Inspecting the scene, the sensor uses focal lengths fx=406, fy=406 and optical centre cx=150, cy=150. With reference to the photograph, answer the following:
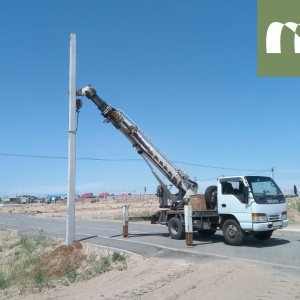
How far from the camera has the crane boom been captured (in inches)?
712

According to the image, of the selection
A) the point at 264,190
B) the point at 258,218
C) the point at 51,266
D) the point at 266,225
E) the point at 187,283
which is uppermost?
the point at 264,190

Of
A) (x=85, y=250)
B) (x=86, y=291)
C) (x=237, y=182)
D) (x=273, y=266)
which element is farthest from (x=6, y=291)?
(x=237, y=182)

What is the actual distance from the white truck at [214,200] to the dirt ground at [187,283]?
3192 mm

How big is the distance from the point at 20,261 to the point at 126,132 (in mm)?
6993

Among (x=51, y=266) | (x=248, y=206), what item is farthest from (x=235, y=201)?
(x=51, y=266)

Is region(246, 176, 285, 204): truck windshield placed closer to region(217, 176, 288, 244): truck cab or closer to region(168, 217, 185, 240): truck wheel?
region(217, 176, 288, 244): truck cab

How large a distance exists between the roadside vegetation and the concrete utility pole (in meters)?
0.68

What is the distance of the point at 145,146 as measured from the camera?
1827 cm

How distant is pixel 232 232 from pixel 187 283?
5875mm

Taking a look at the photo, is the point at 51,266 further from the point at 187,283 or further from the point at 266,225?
the point at 266,225

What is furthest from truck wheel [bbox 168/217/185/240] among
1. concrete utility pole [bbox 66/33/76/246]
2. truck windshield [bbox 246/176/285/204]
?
concrete utility pole [bbox 66/33/76/246]

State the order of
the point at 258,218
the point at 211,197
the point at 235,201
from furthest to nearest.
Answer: the point at 211,197
the point at 235,201
the point at 258,218

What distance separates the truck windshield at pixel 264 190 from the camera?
46.1 feet

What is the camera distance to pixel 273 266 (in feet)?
34.0
